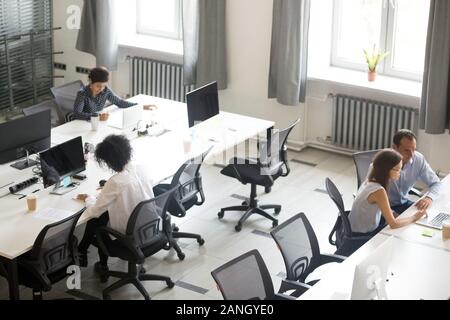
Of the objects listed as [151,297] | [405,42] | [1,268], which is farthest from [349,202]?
[1,268]

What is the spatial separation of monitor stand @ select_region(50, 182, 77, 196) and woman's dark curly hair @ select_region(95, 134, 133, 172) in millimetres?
470

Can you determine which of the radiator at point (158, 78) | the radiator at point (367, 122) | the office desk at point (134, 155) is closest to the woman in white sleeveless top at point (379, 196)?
the office desk at point (134, 155)

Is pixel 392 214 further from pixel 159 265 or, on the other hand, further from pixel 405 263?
pixel 159 265

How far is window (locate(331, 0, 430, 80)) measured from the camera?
28.5ft

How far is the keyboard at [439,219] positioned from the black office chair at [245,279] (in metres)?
1.37

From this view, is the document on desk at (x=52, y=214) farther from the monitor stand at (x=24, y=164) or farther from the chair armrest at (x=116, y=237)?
the monitor stand at (x=24, y=164)

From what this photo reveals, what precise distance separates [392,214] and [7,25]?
19.7 ft

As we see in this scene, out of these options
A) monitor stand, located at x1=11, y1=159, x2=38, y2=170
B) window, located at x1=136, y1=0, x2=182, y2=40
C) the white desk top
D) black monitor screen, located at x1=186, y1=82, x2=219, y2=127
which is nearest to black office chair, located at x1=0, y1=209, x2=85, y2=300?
the white desk top

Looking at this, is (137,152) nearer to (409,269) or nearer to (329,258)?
(329,258)

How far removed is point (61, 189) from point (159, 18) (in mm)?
4426

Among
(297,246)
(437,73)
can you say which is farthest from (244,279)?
(437,73)

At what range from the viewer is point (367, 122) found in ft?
29.0

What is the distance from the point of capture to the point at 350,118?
29.3 ft

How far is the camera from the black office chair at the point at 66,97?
8.27 metres
